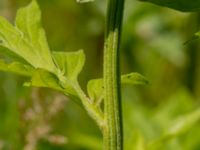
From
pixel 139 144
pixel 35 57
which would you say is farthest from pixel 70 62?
pixel 139 144

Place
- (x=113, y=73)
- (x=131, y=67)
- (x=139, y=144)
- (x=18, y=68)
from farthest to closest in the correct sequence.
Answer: (x=131, y=67) → (x=139, y=144) → (x=18, y=68) → (x=113, y=73)

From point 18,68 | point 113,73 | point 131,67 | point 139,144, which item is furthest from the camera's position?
point 131,67

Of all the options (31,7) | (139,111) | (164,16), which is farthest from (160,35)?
(31,7)

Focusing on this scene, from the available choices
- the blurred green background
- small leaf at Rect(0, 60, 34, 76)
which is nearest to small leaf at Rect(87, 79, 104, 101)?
small leaf at Rect(0, 60, 34, 76)

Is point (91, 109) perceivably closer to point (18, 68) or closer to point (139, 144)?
point (18, 68)

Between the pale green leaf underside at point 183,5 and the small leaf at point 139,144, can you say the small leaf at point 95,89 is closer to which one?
the pale green leaf underside at point 183,5

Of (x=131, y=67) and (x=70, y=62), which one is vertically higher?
(x=70, y=62)
